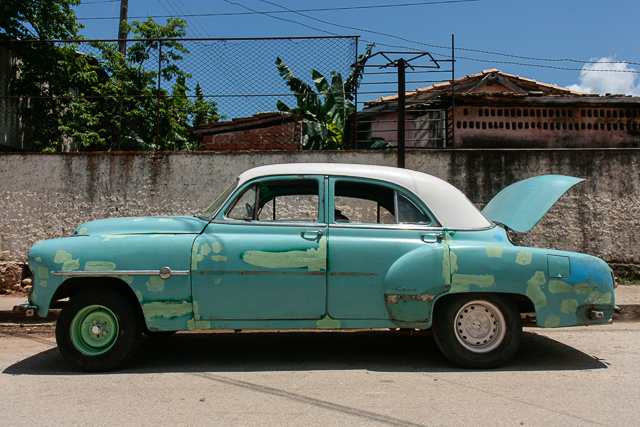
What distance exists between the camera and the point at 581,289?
369 centimetres

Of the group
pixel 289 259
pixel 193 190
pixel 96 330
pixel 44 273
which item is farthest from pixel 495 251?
pixel 193 190

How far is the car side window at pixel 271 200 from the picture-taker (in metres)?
3.90

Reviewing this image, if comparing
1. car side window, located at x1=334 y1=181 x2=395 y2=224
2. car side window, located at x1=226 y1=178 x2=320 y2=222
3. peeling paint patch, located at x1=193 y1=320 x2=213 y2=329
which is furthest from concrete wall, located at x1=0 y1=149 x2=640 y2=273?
peeling paint patch, located at x1=193 y1=320 x2=213 y2=329

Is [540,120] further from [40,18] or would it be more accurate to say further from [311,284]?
[40,18]

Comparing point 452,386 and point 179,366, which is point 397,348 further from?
point 179,366

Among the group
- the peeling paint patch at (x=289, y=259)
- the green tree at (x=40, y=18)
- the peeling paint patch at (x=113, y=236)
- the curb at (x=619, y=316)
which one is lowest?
the curb at (x=619, y=316)

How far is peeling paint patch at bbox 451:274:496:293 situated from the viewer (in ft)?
11.9

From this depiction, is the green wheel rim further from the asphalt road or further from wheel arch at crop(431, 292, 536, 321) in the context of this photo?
wheel arch at crop(431, 292, 536, 321)

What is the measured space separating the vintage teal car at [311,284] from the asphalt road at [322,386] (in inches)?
14.2

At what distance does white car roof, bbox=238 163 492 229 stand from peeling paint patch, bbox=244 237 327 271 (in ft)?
2.22

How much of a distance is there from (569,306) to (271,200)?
264 cm

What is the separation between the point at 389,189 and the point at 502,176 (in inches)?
172

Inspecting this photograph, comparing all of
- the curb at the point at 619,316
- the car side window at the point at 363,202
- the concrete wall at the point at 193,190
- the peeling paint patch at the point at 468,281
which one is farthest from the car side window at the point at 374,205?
the curb at the point at 619,316

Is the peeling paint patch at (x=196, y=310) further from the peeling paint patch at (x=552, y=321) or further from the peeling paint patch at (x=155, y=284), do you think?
the peeling paint patch at (x=552, y=321)
